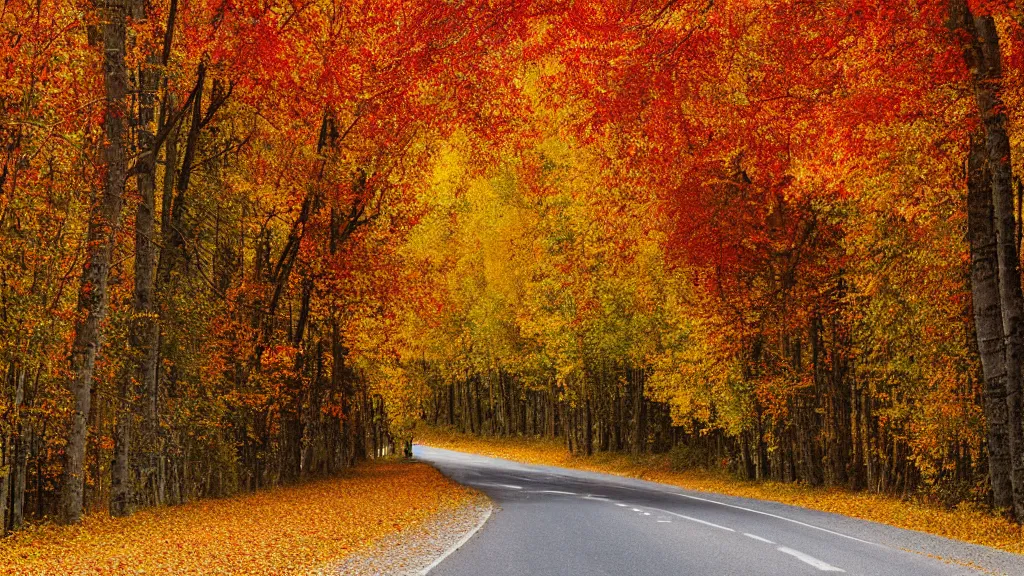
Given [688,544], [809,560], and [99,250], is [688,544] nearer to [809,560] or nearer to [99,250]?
[809,560]

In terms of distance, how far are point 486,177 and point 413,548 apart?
13.3 metres

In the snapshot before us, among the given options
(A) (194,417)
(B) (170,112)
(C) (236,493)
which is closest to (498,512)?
(A) (194,417)

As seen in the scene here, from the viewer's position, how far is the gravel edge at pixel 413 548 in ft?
34.5

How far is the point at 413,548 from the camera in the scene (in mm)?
12469

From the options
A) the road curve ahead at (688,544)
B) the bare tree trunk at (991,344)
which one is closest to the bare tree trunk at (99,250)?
the road curve ahead at (688,544)

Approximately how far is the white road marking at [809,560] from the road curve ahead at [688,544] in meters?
0.01

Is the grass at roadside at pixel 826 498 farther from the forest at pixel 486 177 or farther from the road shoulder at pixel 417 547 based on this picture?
the road shoulder at pixel 417 547

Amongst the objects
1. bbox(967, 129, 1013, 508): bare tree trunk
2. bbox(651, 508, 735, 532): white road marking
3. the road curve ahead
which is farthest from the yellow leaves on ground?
bbox(967, 129, 1013, 508): bare tree trunk

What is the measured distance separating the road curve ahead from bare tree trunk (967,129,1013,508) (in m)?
2.42

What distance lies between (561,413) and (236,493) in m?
32.2

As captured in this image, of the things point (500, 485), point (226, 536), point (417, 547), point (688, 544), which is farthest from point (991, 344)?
point (500, 485)

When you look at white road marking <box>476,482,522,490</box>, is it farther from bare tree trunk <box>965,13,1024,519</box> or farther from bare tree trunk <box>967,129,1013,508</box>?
bare tree trunk <box>965,13,1024,519</box>

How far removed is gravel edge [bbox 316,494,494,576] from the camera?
34.5 feet

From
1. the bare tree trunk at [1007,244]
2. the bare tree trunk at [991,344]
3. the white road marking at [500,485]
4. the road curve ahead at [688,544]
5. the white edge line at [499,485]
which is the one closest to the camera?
the road curve ahead at [688,544]
